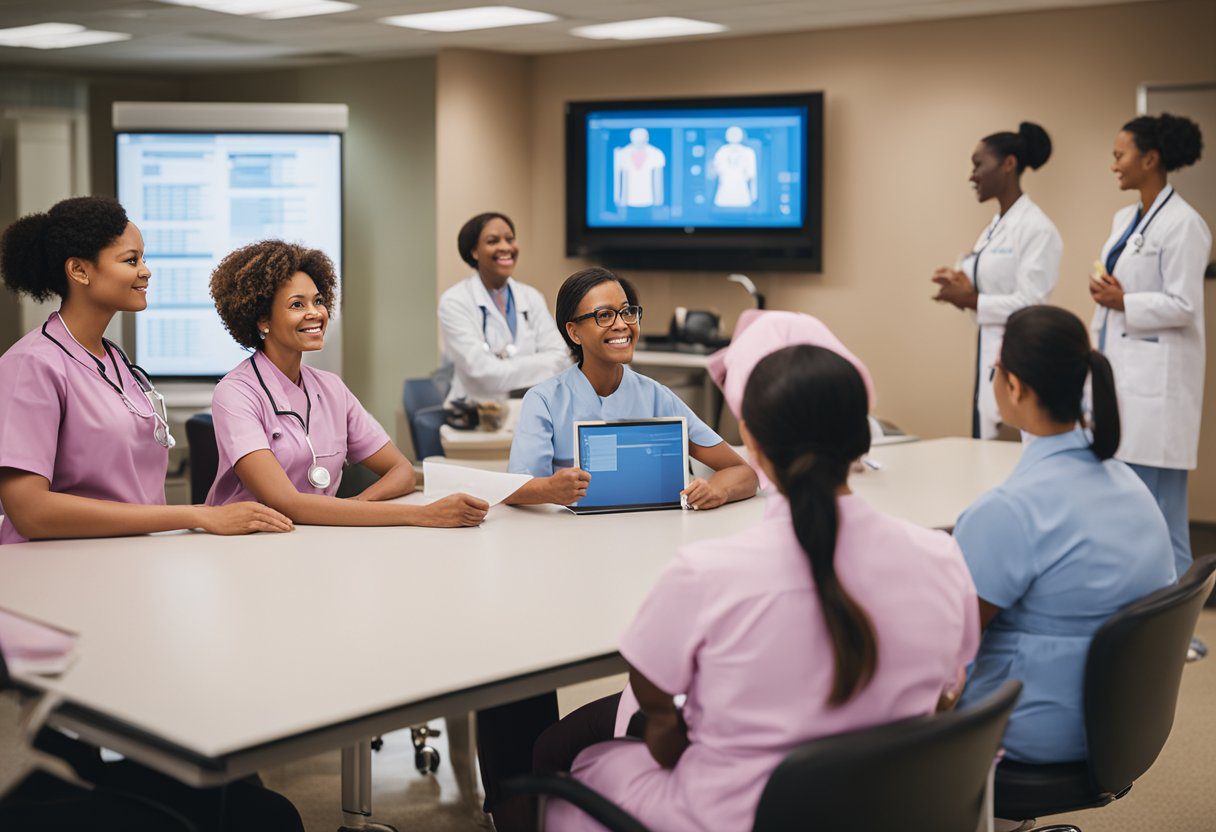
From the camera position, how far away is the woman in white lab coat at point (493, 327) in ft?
16.2

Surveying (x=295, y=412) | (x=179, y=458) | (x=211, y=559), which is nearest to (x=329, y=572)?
(x=211, y=559)

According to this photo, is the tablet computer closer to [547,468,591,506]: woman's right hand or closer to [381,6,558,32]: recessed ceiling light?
[547,468,591,506]: woman's right hand

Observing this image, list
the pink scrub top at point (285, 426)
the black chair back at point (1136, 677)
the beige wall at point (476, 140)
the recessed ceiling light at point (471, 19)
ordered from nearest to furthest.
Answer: the black chair back at point (1136, 677), the pink scrub top at point (285, 426), the recessed ceiling light at point (471, 19), the beige wall at point (476, 140)

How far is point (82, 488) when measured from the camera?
2721 millimetres

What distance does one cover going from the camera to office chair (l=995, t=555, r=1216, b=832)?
1.96 meters

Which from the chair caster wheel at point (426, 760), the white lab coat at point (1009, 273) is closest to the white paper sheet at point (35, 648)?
the chair caster wheel at point (426, 760)

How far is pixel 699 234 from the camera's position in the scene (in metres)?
7.60

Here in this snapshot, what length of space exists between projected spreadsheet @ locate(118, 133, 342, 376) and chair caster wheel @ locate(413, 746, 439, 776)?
462 cm

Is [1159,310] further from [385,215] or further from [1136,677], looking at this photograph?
[385,215]

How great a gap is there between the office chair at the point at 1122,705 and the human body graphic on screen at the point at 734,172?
18.0 ft

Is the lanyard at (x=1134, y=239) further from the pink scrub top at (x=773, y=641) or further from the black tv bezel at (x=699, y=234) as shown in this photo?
the pink scrub top at (x=773, y=641)

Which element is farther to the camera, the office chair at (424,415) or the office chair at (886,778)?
the office chair at (424,415)

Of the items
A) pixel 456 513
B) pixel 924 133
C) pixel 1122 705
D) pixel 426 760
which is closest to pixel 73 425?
pixel 456 513

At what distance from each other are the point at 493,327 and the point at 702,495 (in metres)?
2.27
